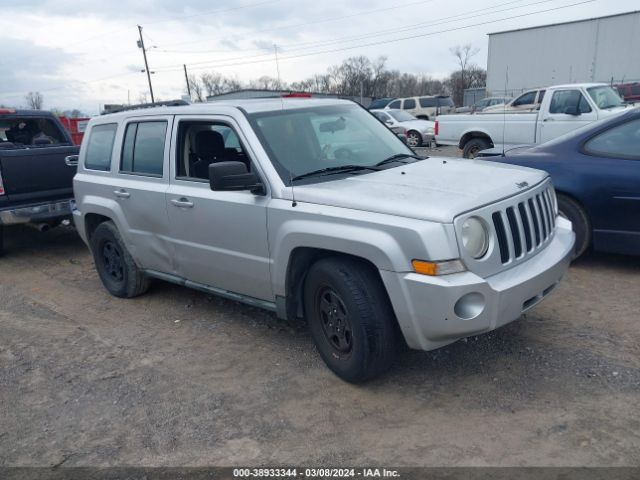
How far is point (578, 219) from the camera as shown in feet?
17.8

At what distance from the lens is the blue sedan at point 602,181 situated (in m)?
5.13

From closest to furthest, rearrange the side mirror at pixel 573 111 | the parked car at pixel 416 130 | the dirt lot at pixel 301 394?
the dirt lot at pixel 301 394
the side mirror at pixel 573 111
the parked car at pixel 416 130

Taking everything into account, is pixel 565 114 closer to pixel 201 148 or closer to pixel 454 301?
pixel 201 148

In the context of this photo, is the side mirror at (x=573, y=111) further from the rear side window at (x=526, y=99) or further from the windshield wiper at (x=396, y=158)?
the windshield wiper at (x=396, y=158)

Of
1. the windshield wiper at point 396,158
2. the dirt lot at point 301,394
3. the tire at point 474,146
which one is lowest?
the dirt lot at point 301,394

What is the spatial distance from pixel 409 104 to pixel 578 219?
2285 centimetres

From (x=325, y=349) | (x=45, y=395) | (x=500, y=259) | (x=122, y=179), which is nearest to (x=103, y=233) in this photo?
(x=122, y=179)

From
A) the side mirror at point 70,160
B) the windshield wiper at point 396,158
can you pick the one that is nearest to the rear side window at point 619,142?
the windshield wiper at point 396,158

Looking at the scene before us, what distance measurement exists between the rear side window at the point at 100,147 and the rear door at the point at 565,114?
28.3 feet

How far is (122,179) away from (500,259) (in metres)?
3.60

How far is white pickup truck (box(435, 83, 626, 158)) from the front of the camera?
440 inches

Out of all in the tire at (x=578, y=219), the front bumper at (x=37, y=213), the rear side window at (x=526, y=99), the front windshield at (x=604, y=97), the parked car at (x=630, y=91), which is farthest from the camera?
the parked car at (x=630, y=91)

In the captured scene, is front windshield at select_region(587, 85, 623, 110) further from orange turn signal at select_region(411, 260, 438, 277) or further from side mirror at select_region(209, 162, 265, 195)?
orange turn signal at select_region(411, 260, 438, 277)

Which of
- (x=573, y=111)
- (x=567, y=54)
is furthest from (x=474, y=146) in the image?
(x=567, y=54)
